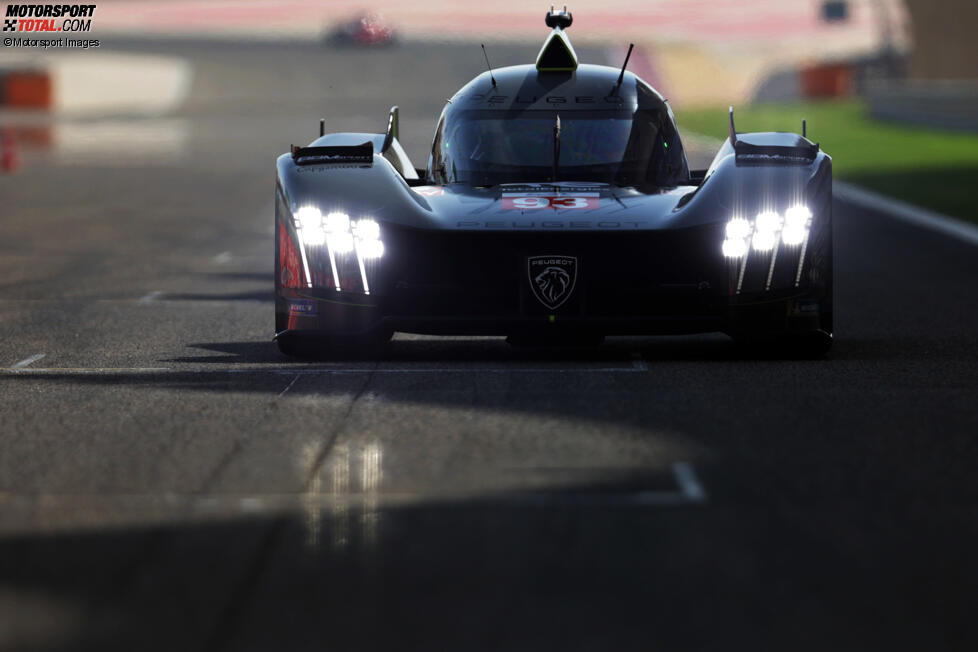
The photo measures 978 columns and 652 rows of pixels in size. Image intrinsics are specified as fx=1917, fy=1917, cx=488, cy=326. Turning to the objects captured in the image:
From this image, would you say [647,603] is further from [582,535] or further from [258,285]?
[258,285]

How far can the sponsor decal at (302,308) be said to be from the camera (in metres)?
9.52

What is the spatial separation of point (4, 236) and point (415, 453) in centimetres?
1383

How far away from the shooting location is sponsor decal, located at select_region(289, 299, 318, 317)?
375 inches

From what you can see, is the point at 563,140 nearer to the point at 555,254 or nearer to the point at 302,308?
the point at 555,254

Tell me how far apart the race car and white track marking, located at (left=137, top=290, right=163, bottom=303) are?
3.56 meters

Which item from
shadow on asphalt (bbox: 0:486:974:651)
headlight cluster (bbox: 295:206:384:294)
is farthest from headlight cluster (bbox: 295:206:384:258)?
shadow on asphalt (bbox: 0:486:974:651)

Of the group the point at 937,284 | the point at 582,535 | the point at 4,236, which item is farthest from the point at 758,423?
the point at 4,236

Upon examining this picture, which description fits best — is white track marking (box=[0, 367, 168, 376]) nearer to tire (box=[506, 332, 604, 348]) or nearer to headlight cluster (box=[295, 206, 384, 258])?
headlight cluster (box=[295, 206, 384, 258])

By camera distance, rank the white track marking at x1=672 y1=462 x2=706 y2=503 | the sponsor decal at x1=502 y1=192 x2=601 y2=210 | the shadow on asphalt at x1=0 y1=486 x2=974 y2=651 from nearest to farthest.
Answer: the shadow on asphalt at x1=0 y1=486 x2=974 y2=651 → the white track marking at x1=672 y1=462 x2=706 y2=503 → the sponsor decal at x1=502 y1=192 x2=601 y2=210

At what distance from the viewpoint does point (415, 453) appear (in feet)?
23.0

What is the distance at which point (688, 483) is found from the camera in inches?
253

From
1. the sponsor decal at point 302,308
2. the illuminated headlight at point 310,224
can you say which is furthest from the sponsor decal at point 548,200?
the sponsor decal at point 302,308

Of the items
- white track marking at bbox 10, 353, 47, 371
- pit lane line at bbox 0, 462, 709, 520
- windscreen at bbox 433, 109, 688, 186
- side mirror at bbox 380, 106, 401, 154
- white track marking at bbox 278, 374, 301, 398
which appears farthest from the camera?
side mirror at bbox 380, 106, 401, 154

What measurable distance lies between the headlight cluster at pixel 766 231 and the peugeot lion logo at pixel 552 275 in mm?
771
